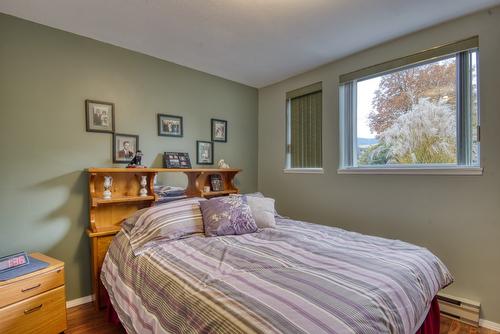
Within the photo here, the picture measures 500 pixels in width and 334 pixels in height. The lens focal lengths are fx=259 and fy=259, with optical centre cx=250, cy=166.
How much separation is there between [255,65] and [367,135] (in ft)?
4.77

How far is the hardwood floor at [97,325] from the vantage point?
1.91m

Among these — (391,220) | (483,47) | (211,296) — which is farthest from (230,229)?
(483,47)

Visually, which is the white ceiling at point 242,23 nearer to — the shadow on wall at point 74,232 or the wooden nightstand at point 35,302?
the shadow on wall at point 74,232

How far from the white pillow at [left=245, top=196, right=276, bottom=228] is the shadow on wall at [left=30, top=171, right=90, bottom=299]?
1.49 meters

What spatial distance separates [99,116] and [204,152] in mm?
1153

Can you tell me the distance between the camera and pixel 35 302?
168cm

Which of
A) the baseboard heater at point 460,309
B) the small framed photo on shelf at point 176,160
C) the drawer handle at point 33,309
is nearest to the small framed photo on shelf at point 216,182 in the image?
the small framed photo on shelf at point 176,160

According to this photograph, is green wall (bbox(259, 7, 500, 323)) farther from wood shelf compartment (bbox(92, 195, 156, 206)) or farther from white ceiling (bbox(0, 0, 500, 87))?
wood shelf compartment (bbox(92, 195, 156, 206))

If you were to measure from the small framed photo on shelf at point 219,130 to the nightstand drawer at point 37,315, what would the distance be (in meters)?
2.08

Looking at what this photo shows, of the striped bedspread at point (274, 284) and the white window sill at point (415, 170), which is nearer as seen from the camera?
the striped bedspread at point (274, 284)

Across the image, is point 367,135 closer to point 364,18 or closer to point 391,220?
point 391,220

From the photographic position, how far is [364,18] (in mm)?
2037

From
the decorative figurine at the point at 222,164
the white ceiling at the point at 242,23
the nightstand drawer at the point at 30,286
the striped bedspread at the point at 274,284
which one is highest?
the white ceiling at the point at 242,23

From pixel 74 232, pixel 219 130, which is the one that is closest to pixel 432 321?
pixel 219 130
